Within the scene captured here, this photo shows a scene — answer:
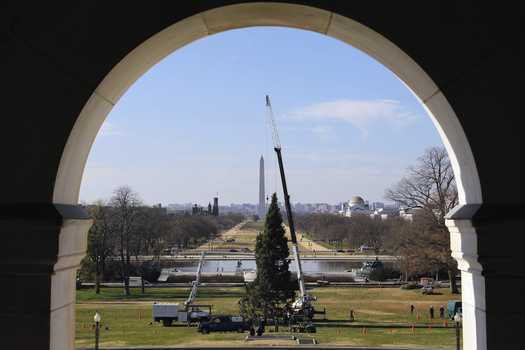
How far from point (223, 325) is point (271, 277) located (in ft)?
20.5

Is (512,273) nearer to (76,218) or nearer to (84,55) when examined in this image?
(76,218)

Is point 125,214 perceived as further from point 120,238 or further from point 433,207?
point 433,207

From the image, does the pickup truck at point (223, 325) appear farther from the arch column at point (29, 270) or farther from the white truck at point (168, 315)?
the arch column at point (29, 270)

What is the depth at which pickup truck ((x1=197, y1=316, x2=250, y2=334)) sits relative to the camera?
25639mm

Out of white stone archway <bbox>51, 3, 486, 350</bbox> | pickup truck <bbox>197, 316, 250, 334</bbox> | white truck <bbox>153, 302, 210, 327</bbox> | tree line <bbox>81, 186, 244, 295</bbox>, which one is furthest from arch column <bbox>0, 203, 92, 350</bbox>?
tree line <bbox>81, 186, 244, 295</bbox>

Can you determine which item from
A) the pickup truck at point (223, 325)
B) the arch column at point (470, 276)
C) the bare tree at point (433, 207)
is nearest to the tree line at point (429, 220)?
the bare tree at point (433, 207)

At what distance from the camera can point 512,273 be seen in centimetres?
389

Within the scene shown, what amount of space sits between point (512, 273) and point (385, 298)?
120ft

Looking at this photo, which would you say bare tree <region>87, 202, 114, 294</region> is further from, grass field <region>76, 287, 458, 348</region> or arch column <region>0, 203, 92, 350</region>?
arch column <region>0, 203, 92, 350</region>

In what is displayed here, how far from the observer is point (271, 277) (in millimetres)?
31531

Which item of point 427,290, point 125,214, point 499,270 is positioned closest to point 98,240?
point 125,214

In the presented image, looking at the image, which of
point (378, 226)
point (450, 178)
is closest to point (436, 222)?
point (450, 178)

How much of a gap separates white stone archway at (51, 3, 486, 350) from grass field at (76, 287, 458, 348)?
666 inches

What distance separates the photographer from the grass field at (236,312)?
74.7 ft
